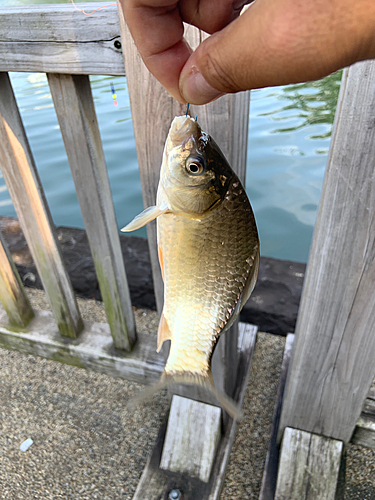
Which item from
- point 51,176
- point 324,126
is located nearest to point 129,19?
point 51,176

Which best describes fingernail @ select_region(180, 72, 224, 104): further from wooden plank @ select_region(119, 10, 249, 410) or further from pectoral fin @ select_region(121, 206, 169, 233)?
wooden plank @ select_region(119, 10, 249, 410)

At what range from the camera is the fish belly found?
0.94 meters

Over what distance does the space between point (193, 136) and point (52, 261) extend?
4.89ft

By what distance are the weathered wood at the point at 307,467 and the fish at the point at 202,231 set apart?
128 centimetres

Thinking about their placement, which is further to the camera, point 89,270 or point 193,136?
point 89,270

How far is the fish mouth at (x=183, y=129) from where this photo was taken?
0.92 metres

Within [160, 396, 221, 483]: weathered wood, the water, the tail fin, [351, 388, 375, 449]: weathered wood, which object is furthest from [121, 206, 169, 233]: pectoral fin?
the water

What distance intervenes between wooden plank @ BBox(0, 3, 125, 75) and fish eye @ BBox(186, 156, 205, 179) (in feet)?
2.00

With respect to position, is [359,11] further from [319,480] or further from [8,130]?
[319,480]

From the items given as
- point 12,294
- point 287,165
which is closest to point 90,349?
point 12,294

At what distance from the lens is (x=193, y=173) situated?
38.4 inches

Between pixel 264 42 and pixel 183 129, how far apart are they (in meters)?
0.34

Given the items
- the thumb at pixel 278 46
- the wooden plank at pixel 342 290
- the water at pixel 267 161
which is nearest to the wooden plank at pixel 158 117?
the wooden plank at pixel 342 290

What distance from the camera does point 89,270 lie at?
3447mm
